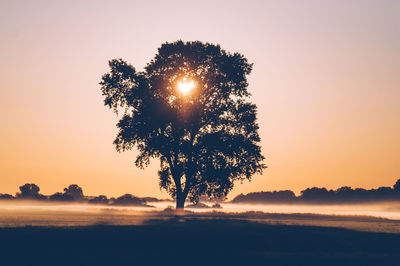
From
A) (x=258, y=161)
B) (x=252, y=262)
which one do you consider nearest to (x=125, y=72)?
(x=258, y=161)

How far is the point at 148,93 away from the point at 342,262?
3485cm

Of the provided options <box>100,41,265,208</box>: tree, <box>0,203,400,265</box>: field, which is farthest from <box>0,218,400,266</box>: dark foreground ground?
<box>100,41,265,208</box>: tree

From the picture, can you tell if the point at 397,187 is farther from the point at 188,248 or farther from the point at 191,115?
the point at 188,248

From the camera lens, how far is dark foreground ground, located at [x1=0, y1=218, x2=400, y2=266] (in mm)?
14156

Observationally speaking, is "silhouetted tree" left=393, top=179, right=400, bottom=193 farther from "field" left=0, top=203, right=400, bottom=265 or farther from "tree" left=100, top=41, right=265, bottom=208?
"field" left=0, top=203, right=400, bottom=265

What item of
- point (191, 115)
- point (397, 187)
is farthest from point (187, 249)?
point (397, 187)

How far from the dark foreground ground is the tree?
2376cm

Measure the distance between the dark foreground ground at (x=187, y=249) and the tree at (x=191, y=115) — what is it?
23756 mm

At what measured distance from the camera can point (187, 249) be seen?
17094 mm

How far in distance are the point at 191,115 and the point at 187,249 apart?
100 feet

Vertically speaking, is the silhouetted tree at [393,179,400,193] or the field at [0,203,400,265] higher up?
the silhouetted tree at [393,179,400,193]

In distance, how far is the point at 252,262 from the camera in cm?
1428

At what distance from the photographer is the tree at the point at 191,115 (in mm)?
46750

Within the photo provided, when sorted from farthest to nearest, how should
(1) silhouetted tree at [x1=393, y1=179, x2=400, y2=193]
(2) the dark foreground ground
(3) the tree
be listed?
(1) silhouetted tree at [x1=393, y1=179, x2=400, y2=193]
(3) the tree
(2) the dark foreground ground
